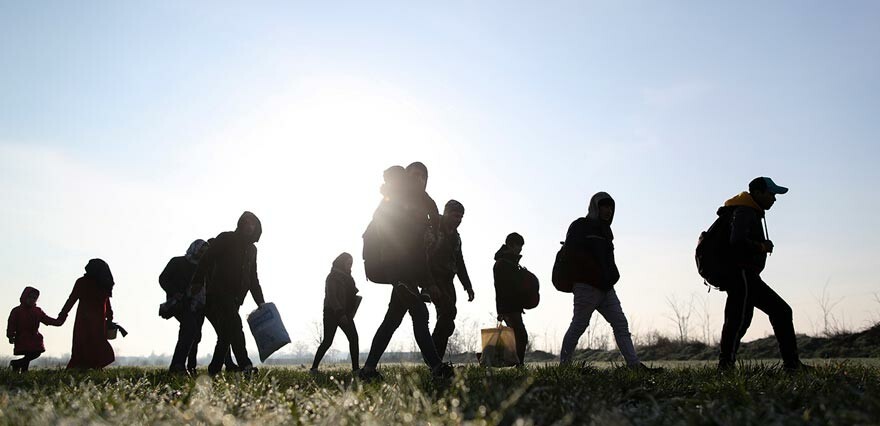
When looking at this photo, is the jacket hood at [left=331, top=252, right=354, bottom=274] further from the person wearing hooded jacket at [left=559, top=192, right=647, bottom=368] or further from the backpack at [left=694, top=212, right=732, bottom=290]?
the backpack at [left=694, top=212, right=732, bottom=290]

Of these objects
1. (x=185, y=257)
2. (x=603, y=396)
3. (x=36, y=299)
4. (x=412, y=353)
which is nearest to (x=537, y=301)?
(x=185, y=257)

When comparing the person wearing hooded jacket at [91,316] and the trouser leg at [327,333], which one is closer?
the trouser leg at [327,333]

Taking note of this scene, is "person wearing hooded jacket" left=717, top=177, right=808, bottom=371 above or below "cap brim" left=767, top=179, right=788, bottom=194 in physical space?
below

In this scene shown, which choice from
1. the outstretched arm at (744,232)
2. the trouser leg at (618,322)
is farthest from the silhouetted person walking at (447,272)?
the outstretched arm at (744,232)

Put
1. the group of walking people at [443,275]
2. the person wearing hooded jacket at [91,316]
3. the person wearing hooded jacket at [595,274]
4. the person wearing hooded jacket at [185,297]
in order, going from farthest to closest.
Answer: the person wearing hooded jacket at [91,316], the person wearing hooded jacket at [185,297], the person wearing hooded jacket at [595,274], the group of walking people at [443,275]

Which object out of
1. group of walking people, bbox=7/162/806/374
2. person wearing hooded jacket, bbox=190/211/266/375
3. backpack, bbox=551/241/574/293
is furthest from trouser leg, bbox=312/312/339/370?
backpack, bbox=551/241/574/293

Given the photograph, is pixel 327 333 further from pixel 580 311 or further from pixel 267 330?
pixel 580 311

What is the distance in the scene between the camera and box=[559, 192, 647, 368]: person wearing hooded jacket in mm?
8164

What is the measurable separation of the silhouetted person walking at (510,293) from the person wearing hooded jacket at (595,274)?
1.70m

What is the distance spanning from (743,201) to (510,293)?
344 cm

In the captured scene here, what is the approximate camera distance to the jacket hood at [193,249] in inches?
417

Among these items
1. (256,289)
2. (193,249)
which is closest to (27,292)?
(193,249)

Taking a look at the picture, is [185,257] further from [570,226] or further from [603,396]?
[603,396]

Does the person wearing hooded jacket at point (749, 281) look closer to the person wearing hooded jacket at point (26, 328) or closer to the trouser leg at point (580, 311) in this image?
the trouser leg at point (580, 311)
